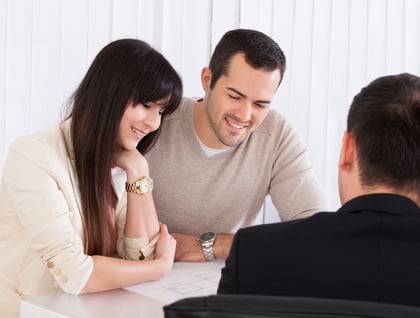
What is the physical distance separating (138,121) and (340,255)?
918 millimetres

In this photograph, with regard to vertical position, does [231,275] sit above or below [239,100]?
below

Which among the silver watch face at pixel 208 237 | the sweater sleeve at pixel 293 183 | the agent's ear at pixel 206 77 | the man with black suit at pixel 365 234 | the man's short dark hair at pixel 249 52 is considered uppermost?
the man's short dark hair at pixel 249 52

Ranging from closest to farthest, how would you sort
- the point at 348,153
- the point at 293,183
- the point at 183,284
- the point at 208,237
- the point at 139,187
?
the point at 348,153 → the point at 183,284 → the point at 139,187 → the point at 208,237 → the point at 293,183

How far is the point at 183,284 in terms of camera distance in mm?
1596

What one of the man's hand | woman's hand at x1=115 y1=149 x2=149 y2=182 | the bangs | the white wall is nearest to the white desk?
the man's hand

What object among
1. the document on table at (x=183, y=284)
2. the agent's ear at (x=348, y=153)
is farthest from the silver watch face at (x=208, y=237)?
the agent's ear at (x=348, y=153)

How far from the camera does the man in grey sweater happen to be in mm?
2119

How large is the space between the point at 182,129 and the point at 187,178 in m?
0.18

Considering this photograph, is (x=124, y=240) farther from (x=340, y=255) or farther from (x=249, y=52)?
(x=340, y=255)

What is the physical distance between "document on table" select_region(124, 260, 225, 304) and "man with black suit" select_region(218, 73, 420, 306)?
1.54 ft

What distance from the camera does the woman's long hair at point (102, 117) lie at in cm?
165

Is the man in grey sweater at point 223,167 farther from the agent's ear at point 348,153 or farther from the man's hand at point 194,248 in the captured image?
the agent's ear at point 348,153

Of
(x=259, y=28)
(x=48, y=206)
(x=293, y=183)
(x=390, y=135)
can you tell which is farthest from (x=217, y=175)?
(x=259, y=28)

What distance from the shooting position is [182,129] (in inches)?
87.4
